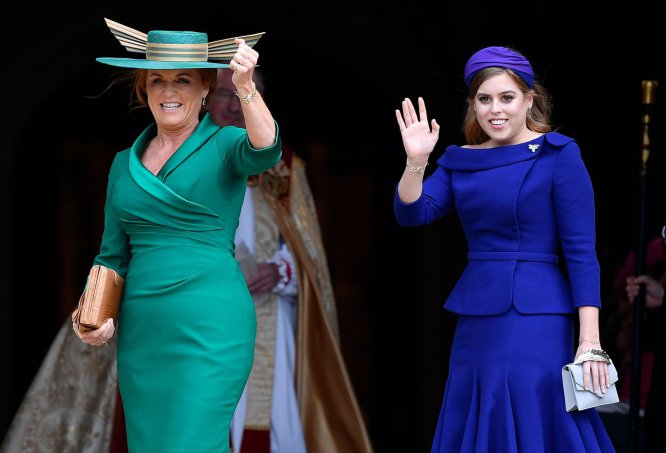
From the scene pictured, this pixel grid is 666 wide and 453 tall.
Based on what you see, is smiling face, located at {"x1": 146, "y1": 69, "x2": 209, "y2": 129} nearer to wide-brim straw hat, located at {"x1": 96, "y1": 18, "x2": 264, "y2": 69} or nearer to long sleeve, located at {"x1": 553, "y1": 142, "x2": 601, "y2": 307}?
wide-brim straw hat, located at {"x1": 96, "y1": 18, "x2": 264, "y2": 69}

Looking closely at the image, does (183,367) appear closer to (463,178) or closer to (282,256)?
(463,178)

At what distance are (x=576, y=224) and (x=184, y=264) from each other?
1.24 m

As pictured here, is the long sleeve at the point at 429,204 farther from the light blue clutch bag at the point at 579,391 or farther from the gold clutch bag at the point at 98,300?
the gold clutch bag at the point at 98,300

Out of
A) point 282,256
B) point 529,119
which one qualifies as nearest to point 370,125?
point 282,256

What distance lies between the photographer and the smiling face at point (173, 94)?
474cm

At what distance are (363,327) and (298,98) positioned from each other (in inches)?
57.7

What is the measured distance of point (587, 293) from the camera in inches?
177

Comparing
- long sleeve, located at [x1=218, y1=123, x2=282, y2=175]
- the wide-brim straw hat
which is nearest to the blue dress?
long sleeve, located at [x1=218, y1=123, x2=282, y2=175]

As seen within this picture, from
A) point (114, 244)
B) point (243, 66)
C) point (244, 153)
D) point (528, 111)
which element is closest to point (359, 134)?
point (528, 111)

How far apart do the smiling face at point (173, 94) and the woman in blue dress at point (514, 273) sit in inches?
28.1

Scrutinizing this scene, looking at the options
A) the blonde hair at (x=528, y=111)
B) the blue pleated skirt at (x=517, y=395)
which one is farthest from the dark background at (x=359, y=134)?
the blue pleated skirt at (x=517, y=395)

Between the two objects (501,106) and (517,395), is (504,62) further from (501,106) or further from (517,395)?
(517,395)

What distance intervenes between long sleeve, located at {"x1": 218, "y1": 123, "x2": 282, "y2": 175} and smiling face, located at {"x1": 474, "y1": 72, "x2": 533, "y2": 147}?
0.67 metres

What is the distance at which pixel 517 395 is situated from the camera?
178 inches
